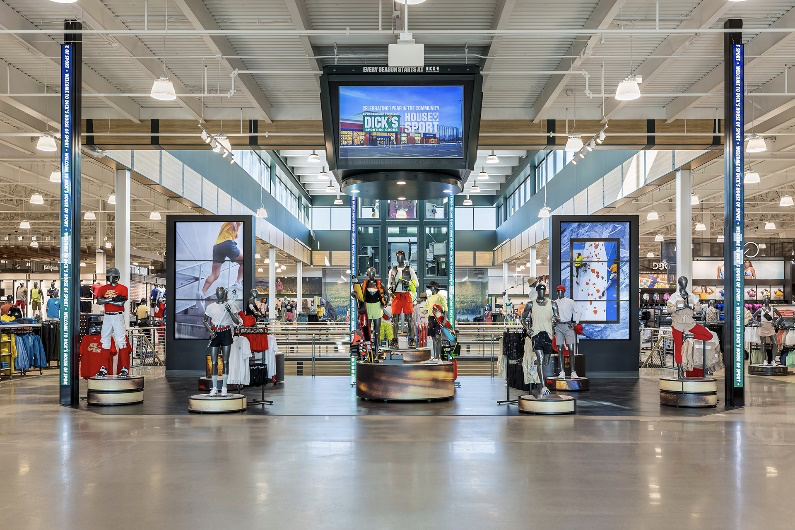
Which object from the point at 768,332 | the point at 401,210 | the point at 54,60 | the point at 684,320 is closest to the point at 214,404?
the point at 54,60

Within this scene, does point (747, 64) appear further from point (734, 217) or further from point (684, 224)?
point (684, 224)

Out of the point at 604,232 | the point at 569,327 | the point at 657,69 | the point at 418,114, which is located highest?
the point at 657,69

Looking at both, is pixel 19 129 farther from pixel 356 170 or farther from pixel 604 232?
pixel 604 232

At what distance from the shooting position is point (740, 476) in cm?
671

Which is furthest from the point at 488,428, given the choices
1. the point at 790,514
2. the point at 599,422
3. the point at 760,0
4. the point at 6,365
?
the point at 6,365

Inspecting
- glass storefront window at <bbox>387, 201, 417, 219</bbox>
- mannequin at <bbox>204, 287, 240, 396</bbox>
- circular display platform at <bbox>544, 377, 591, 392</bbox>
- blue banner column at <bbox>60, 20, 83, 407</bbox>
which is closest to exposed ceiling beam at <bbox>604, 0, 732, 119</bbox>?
circular display platform at <bbox>544, 377, 591, 392</bbox>

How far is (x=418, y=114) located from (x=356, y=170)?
1.34 meters

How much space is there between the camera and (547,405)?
10.8 metres

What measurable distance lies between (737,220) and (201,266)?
10.4 m

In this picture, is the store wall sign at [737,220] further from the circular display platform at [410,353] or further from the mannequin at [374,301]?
the mannequin at [374,301]

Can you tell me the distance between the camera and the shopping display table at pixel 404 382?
12602 mm

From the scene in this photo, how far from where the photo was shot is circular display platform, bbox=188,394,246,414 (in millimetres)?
10992

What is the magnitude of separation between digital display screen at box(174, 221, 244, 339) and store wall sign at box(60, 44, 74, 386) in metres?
5.40

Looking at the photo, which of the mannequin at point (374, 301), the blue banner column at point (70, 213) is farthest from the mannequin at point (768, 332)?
the blue banner column at point (70, 213)
